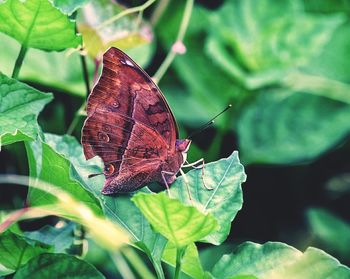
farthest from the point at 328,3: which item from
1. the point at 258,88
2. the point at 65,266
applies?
the point at 65,266

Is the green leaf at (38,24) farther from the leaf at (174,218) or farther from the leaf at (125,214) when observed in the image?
the leaf at (174,218)

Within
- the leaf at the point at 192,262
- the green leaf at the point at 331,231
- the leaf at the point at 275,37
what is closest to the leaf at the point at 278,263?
the leaf at the point at 192,262

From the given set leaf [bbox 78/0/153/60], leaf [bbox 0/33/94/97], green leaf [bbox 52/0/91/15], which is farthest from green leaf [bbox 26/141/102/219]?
leaf [bbox 0/33/94/97]

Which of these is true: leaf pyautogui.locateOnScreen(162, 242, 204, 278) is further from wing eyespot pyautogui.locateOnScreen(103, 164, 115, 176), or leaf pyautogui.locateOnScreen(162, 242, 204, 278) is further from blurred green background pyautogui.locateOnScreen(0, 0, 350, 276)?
blurred green background pyautogui.locateOnScreen(0, 0, 350, 276)

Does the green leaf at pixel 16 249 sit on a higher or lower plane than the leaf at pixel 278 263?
lower

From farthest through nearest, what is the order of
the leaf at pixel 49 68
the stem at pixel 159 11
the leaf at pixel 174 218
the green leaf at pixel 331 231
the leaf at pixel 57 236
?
the stem at pixel 159 11 → the green leaf at pixel 331 231 → the leaf at pixel 49 68 → the leaf at pixel 57 236 → the leaf at pixel 174 218

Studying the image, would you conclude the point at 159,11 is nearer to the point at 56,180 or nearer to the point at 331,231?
the point at 331,231

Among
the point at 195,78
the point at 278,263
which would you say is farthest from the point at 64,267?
the point at 195,78

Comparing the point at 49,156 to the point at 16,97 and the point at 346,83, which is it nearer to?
the point at 16,97
